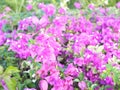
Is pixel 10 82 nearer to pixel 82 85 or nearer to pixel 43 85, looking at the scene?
pixel 43 85

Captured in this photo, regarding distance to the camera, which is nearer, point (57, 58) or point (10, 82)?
point (10, 82)

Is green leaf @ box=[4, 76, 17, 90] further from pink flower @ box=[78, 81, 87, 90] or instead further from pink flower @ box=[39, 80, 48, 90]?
pink flower @ box=[78, 81, 87, 90]

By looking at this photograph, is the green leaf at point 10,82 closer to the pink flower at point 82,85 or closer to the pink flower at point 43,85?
the pink flower at point 43,85

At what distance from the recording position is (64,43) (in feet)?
7.02

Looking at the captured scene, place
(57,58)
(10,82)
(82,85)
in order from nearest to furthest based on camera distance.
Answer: (10,82) < (82,85) < (57,58)

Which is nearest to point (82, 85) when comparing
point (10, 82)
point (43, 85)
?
point (43, 85)

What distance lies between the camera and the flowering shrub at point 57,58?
1.69 metres

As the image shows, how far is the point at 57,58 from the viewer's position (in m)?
1.91

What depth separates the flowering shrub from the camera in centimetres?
169

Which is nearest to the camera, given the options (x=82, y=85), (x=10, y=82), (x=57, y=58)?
(x=10, y=82)

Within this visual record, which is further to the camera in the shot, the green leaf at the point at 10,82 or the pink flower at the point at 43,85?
the pink flower at the point at 43,85

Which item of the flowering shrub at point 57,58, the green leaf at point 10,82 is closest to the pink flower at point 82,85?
the flowering shrub at point 57,58

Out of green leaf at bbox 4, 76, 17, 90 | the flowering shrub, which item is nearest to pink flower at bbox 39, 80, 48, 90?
the flowering shrub

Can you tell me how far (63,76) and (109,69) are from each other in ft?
0.84
